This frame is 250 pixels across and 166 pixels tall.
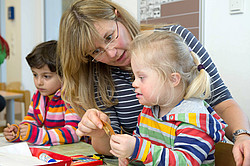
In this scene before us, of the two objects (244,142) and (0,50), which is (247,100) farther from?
(0,50)

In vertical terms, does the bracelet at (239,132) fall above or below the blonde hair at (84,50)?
below

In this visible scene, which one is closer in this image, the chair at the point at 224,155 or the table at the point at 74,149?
the chair at the point at 224,155

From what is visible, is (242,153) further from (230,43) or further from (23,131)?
(230,43)

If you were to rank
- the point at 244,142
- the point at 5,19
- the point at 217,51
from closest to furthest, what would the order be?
the point at 244,142
the point at 217,51
the point at 5,19

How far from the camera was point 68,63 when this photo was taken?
1.27 meters

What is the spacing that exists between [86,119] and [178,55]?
14.3 inches

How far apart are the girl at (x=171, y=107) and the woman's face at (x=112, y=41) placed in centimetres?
25

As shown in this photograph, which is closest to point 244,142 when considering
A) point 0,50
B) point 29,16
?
point 0,50

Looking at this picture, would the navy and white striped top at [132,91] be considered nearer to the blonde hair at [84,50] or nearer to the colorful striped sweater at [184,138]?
the blonde hair at [84,50]

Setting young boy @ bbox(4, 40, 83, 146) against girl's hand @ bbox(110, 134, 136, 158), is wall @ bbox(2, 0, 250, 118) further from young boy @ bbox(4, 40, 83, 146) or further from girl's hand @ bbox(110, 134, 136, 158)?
girl's hand @ bbox(110, 134, 136, 158)

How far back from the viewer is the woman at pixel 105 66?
1.17 meters

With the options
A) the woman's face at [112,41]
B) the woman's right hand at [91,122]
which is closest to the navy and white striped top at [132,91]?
the woman's face at [112,41]

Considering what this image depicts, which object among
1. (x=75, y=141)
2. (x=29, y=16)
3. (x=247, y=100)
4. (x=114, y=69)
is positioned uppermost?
(x=29, y=16)

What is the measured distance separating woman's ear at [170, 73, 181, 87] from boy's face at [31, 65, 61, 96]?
863 mm
